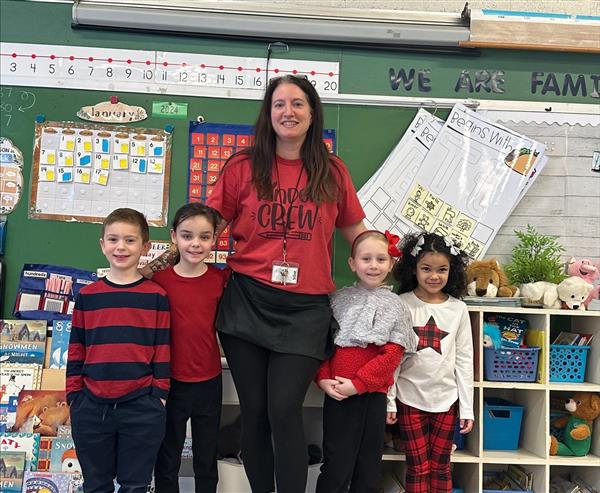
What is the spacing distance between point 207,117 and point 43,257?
3.04ft

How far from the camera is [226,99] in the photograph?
2453mm

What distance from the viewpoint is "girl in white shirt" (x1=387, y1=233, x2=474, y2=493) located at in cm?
197

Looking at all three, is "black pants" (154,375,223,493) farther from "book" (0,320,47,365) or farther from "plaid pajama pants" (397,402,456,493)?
"book" (0,320,47,365)

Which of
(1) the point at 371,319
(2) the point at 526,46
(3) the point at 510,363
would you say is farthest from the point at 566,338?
(2) the point at 526,46

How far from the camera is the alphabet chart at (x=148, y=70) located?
2.41 m

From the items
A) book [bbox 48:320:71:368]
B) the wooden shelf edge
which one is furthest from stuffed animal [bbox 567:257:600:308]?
book [bbox 48:320:71:368]

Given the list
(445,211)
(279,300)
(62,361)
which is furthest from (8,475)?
(445,211)

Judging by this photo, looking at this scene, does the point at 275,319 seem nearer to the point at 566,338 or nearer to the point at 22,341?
the point at 22,341

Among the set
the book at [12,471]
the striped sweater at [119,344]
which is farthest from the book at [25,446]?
the striped sweater at [119,344]

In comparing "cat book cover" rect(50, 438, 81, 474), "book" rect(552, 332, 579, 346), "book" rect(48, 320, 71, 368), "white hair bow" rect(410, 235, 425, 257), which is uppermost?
"white hair bow" rect(410, 235, 425, 257)

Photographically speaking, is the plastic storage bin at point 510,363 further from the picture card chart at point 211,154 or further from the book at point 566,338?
the picture card chart at point 211,154

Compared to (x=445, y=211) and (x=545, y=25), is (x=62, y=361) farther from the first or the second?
(x=545, y=25)

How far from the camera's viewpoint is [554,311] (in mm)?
2148

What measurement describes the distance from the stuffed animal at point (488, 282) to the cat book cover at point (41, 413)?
1.70 m
